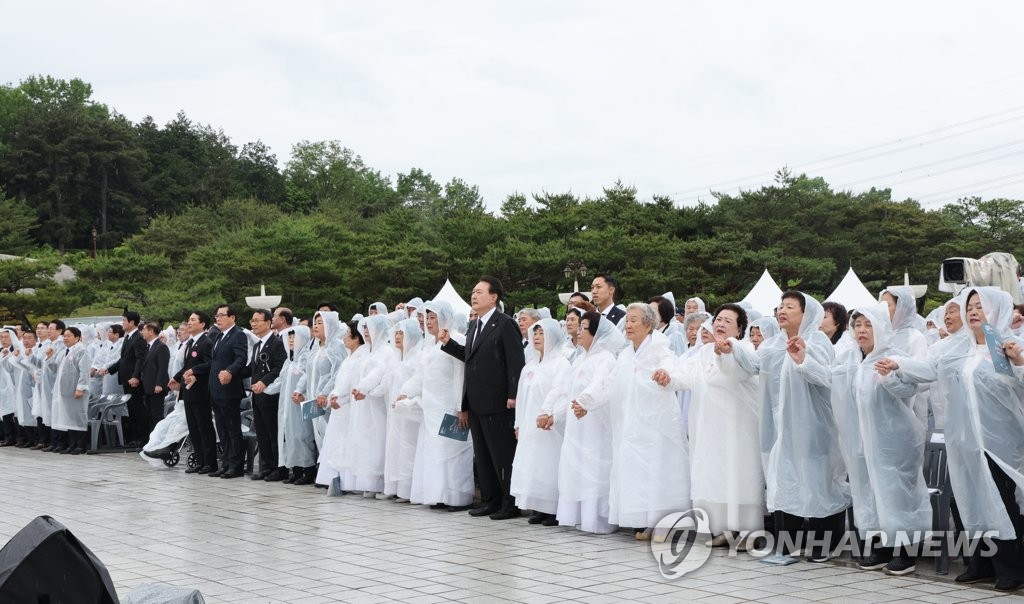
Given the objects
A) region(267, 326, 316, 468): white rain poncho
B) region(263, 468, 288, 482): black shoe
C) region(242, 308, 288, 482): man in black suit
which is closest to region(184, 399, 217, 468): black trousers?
region(242, 308, 288, 482): man in black suit

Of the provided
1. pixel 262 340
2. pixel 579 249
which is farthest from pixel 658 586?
pixel 579 249

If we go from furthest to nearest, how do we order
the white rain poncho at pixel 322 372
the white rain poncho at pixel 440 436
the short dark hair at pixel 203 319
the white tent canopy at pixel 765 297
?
the white tent canopy at pixel 765 297 < the short dark hair at pixel 203 319 < the white rain poncho at pixel 322 372 < the white rain poncho at pixel 440 436

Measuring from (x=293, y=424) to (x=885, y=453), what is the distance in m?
7.16

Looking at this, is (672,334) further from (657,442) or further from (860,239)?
(860,239)

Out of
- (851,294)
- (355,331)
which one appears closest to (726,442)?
(355,331)

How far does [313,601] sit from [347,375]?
4964 mm

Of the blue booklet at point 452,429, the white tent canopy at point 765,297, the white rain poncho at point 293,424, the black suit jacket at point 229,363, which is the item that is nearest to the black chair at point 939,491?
the blue booklet at point 452,429

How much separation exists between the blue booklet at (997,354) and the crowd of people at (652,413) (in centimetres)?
1

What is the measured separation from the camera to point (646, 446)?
27.0 ft

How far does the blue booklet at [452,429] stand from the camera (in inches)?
396

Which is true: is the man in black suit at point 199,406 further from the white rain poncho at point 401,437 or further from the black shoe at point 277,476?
the white rain poncho at point 401,437

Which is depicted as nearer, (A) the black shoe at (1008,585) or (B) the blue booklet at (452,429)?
(A) the black shoe at (1008,585)

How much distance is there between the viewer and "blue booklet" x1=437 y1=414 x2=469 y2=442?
10.0m

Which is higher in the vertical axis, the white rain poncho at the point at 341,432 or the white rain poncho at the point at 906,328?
the white rain poncho at the point at 906,328
